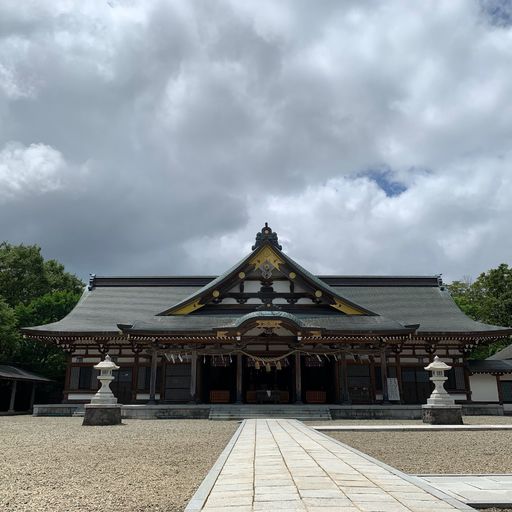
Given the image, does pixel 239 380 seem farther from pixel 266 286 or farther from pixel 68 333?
pixel 68 333

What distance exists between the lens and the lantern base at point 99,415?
14.4 m

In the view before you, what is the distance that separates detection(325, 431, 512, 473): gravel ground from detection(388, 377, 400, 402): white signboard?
7.96 metres

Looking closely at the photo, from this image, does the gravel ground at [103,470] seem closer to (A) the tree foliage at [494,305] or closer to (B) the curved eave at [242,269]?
(B) the curved eave at [242,269]

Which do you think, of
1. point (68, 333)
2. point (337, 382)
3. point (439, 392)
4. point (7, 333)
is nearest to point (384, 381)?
point (337, 382)

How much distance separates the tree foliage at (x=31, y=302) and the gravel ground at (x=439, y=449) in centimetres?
2306

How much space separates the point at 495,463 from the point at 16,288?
41650mm

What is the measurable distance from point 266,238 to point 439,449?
1437 centimetres

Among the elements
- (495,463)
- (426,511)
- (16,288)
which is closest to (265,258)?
(495,463)

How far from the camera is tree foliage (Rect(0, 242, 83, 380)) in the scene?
28.4 meters

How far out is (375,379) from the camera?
2144 cm

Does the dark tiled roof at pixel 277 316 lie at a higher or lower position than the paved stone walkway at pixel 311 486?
higher

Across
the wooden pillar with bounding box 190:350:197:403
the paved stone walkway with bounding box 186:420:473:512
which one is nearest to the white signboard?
the wooden pillar with bounding box 190:350:197:403

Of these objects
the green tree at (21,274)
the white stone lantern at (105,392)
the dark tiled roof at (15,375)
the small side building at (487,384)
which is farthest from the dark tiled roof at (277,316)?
the green tree at (21,274)

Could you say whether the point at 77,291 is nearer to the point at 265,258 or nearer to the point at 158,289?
the point at 158,289
